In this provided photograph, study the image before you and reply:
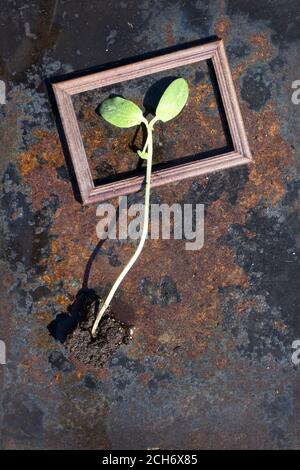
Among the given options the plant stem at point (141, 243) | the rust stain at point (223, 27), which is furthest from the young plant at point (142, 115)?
the rust stain at point (223, 27)

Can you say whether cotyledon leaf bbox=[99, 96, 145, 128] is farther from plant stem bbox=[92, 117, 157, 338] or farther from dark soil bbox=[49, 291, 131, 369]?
dark soil bbox=[49, 291, 131, 369]

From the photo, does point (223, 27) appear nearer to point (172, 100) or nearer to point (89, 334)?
point (172, 100)

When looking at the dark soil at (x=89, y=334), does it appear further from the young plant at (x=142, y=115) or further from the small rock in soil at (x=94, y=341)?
the young plant at (x=142, y=115)

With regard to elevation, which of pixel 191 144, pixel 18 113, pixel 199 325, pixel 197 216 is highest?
pixel 18 113

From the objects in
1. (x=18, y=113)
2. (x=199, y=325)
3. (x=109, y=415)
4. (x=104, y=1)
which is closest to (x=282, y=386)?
(x=199, y=325)

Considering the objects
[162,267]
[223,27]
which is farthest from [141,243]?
[223,27]

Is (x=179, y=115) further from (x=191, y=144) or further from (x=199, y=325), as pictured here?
(x=199, y=325)
